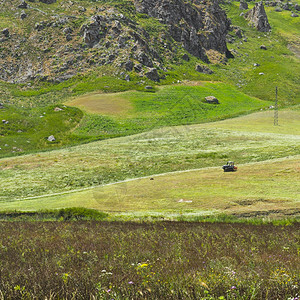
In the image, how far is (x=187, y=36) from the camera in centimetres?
17288

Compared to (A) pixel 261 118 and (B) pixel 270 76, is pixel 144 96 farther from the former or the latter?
(B) pixel 270 76

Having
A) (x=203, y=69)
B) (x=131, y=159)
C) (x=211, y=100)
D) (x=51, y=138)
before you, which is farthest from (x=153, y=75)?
(x=131, y=159)

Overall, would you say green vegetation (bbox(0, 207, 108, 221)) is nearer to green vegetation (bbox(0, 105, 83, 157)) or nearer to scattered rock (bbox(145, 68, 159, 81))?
green vegetation (bbox(0, 105, 83, 157))

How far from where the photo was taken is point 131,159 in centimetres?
4872

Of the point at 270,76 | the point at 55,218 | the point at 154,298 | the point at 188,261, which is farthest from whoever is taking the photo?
the point at 270,76

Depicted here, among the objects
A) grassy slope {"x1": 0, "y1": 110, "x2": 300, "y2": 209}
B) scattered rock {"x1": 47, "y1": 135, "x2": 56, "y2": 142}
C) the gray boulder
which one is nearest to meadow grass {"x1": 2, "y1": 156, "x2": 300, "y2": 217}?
grassy slope {"x1": 0, "y1": 110, "x2": 300, "y2": 209}

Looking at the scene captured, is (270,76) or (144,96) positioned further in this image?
(270,76)

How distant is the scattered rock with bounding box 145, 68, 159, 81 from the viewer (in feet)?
393

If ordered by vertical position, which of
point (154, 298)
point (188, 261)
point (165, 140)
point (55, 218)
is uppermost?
point (154, 298)

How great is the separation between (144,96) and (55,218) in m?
81.9

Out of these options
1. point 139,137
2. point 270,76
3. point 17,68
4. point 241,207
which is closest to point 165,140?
point 139,137

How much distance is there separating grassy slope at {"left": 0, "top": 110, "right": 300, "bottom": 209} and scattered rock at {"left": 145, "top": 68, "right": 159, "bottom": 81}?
6013 centimetres

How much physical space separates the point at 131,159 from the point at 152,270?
41732 millimetres

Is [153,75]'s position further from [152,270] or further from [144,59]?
[152,270]
